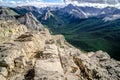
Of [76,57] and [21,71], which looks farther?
[76,57]

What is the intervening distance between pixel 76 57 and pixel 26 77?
25.1 metres

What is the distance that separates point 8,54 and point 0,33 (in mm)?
99933

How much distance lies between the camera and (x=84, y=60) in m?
71.9

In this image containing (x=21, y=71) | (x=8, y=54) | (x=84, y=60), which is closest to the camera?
(x=21, y=71)

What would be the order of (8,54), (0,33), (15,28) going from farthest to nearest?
(15,28)
(0,33)
(8,54)

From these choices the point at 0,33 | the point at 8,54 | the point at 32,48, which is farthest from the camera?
the point at 0,33

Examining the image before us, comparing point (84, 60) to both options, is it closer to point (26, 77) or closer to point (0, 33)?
point (26, 77)

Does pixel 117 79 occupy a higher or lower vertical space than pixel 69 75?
lower

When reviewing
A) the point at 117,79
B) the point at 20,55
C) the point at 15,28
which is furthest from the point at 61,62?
the point at 15,28

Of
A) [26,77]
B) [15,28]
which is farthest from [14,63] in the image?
[15,28]

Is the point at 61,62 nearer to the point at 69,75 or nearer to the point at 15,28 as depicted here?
the point at 69,75

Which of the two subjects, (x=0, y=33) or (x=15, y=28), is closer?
(x=0, y=33)

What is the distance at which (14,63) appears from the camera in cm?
6006

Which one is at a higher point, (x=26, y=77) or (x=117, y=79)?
(x=26, y=77)
